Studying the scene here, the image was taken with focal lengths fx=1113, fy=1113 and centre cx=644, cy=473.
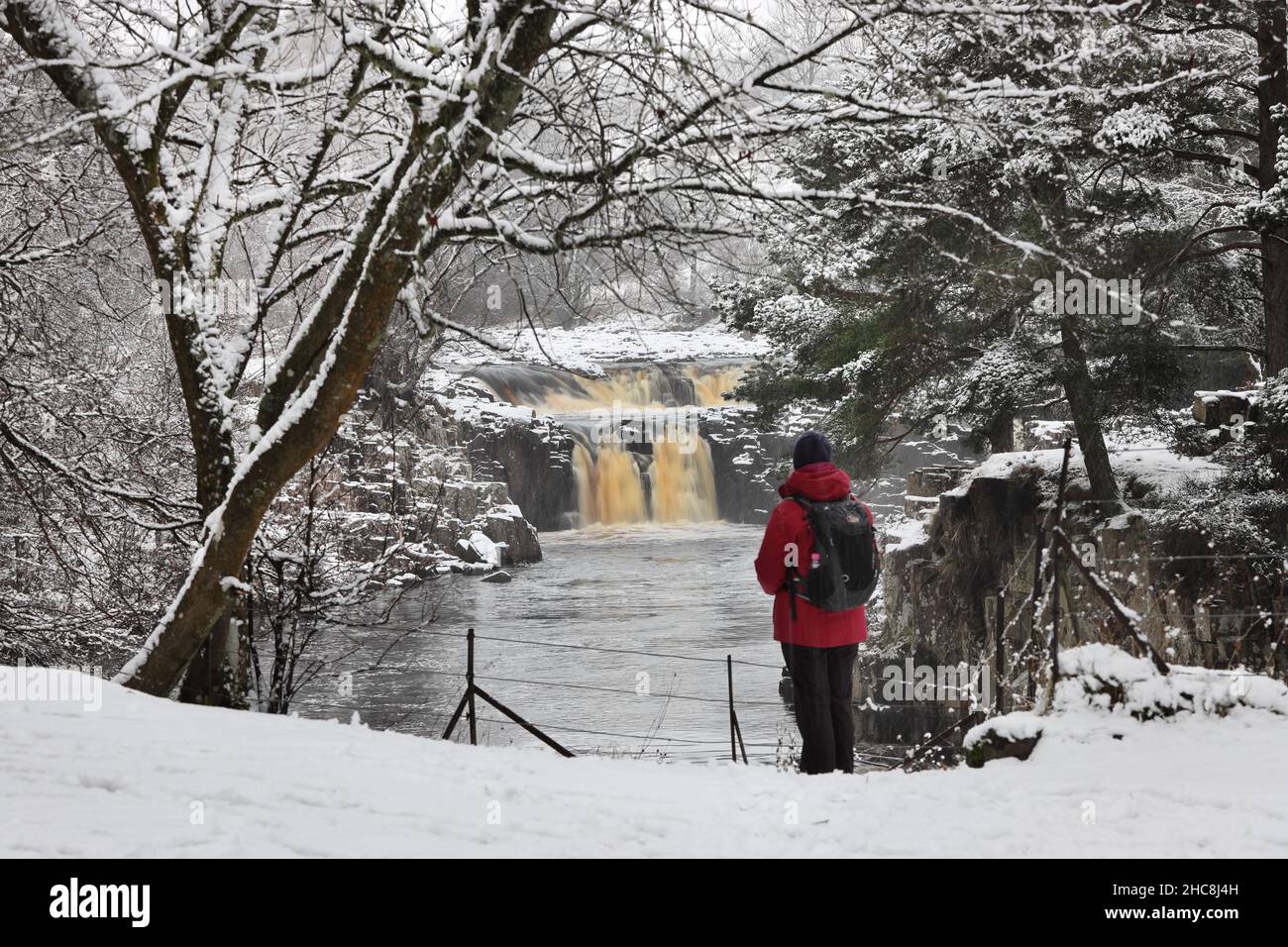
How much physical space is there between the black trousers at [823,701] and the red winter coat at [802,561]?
87 mm

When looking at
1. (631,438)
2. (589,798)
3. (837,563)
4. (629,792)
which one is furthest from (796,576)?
(631,438)

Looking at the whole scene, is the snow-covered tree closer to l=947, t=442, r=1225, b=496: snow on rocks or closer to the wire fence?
the wire fence

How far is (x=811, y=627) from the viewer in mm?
5684

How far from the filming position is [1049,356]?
44.0 feet

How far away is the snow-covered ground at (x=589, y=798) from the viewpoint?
12.0 ft

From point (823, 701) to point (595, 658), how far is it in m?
13.7

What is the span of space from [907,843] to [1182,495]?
9897 millimetres

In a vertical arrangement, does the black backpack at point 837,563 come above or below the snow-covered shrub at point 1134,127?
below

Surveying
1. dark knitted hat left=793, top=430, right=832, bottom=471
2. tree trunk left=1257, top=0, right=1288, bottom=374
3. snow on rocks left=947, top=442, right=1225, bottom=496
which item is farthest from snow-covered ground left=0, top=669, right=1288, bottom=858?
snow on rocks left=947, top=442, right=1225, bottom=496

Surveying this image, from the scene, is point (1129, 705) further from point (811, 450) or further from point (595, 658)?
point (595, 658)

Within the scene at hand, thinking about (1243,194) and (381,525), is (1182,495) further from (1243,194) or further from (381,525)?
(381,525)

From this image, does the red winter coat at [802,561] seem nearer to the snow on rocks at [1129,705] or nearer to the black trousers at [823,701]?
the black trousers at [823,701]

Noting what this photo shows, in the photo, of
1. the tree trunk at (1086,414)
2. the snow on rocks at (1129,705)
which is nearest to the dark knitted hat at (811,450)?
the snow on rocks at (1129,705)

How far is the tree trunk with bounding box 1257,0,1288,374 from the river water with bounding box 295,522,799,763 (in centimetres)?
658
